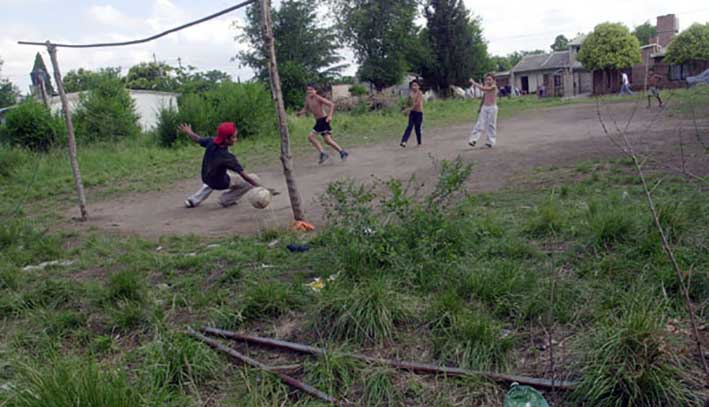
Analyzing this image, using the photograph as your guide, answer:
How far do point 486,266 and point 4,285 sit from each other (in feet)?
14.3

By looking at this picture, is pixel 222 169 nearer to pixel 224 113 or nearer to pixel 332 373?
pixel 332 373

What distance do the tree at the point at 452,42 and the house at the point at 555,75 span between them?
8.94 metres

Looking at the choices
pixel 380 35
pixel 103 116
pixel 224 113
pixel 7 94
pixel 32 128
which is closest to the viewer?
pixel 32 128

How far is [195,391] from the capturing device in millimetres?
3492

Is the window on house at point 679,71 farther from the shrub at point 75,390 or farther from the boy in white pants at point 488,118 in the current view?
the shrub at point 75,390

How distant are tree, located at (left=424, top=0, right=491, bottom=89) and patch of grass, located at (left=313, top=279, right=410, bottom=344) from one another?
140 ft

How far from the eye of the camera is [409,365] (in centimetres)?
354

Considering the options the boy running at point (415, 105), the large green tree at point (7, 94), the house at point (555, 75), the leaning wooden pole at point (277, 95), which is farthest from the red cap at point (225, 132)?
the large green tree at point (7, 94)

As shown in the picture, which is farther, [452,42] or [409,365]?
[452,42]

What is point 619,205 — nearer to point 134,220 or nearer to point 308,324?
point 308,324

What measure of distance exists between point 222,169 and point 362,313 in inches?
201

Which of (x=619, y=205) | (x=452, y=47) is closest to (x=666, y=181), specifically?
(x=619, y=205)

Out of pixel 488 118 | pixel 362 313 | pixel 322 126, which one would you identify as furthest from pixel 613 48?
pixel 362 313

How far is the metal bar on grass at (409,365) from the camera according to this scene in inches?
128
